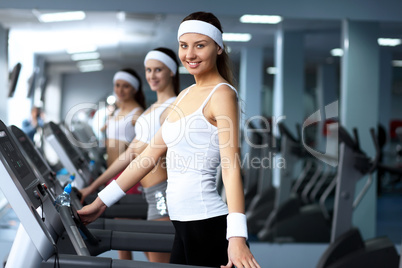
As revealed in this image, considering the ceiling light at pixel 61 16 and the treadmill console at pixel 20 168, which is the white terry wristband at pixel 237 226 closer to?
the treadmill console at pixel 20 168

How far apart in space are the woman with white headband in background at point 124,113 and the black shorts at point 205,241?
1.61 m

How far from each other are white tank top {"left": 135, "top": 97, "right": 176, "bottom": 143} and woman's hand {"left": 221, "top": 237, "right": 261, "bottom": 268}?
1071 millimetres

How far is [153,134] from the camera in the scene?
90.6 inches

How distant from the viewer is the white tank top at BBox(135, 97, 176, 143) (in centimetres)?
230

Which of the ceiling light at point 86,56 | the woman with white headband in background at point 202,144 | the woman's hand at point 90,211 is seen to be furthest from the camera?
the ceiling light at point 86,56

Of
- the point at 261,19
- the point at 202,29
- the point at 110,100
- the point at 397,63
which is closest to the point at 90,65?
the point at 110,100

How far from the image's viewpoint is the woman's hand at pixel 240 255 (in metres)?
1.26

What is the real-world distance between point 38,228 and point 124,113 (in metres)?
1.85

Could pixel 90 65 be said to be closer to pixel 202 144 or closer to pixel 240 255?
pixel 202 144

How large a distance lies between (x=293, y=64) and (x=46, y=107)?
11.9 ft

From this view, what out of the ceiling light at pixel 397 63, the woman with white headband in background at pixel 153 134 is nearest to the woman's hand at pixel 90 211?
the woman with white headband in background at pixel 153 134

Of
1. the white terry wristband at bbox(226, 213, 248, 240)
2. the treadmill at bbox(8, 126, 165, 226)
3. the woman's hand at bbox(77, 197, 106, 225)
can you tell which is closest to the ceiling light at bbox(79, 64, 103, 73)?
the treadmill at bbox(8, 126, 165, 226)

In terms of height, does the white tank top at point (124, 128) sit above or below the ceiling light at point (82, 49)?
below

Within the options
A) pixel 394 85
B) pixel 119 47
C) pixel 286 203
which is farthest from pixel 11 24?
pixel 394 85
